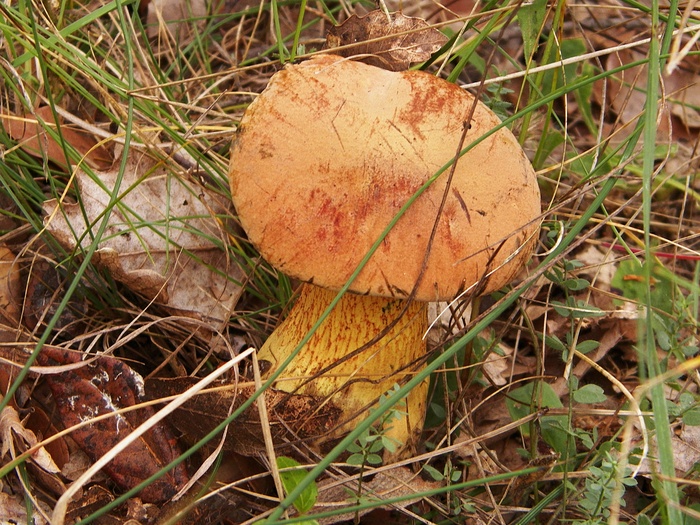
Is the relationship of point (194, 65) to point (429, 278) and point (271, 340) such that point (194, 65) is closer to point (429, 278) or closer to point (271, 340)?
point (271, 340)

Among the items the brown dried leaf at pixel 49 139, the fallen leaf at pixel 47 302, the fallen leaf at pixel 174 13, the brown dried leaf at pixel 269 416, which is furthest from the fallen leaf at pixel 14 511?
the fallen leaf at pixel 174 13

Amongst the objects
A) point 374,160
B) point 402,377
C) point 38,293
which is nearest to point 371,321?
point 402,377

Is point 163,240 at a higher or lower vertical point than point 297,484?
higher

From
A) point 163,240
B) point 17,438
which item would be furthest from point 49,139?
point 17,438

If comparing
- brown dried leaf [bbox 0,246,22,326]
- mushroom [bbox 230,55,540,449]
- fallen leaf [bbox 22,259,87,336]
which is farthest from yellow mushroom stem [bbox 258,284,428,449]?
brown dried leaf [bbox 0,246,22,326]

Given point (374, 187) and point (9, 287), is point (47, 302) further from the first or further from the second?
point (374, 187)

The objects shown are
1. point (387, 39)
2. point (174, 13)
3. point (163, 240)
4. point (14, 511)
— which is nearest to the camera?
point (14, 511)

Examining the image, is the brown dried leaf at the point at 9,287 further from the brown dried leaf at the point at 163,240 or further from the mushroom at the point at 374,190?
the mushroom at the point at 374,190
